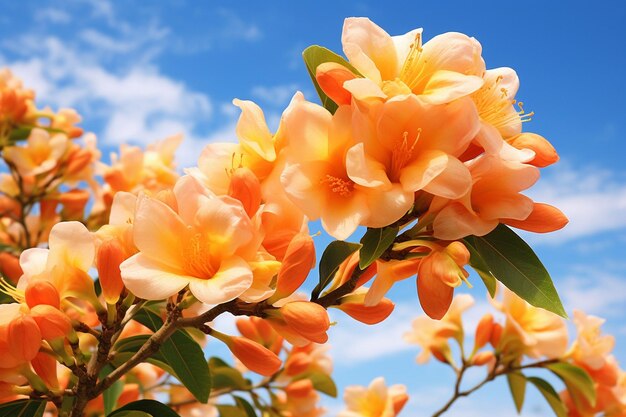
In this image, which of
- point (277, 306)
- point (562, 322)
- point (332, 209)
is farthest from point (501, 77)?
point (562, 322)

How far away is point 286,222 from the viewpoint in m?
1.14

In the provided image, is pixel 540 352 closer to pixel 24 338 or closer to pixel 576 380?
pixel 576 380

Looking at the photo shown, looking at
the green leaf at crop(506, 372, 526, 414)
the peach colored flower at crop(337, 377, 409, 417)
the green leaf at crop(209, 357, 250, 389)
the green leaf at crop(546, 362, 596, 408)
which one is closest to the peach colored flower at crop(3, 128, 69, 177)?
the green leaf at crop(209, 357, 250, 389)

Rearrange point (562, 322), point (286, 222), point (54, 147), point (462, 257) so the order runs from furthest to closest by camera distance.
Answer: point (54, 147), point (562, 322), point (286, 222), point (462, 257)

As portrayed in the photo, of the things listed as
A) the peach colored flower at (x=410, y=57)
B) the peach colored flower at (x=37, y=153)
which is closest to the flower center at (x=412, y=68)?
the peach colored flower at (x=410, y=57)

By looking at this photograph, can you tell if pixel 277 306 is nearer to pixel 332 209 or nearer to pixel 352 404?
pixel 332 209

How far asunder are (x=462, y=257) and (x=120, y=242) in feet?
1.76

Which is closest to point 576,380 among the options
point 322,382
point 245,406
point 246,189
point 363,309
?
point 322,382

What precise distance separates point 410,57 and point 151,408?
0.73m

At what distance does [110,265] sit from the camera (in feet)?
3.72

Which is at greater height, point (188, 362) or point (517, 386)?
point (517, 386)

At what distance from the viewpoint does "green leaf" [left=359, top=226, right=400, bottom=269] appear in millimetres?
1035

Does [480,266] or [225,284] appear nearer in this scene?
[225,284]

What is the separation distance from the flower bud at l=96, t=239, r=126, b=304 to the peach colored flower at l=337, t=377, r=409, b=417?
1099 millimetres
